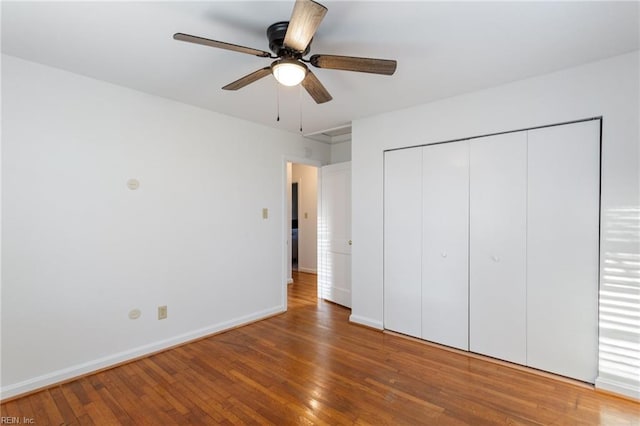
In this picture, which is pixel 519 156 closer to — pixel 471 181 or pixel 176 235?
pixel 471 181

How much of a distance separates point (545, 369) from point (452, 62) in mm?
2630

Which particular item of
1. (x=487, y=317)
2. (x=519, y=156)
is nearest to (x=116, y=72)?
(x=519, y=156)

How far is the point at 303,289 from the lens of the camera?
209 inches

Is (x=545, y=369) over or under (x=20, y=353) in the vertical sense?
under

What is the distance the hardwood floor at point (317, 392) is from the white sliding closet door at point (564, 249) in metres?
0.27

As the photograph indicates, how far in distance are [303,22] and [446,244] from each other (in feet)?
8.05

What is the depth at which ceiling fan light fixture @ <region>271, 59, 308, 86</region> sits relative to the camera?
173 centimetres

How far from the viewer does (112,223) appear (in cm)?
271

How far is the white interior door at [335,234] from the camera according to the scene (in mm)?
4309

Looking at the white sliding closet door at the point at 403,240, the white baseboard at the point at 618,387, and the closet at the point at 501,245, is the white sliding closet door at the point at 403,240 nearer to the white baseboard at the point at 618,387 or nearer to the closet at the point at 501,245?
the closet at the point at 501,245

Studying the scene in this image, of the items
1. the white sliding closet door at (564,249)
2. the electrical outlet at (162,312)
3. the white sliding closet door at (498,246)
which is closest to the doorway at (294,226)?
the electrical outlet at (162,312)

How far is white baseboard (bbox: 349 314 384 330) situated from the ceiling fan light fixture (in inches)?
111

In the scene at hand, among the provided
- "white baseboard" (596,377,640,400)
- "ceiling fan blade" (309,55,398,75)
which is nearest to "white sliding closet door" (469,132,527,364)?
"white baseboard" (596,377,640,400)

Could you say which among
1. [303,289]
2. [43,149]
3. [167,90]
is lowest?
[303,289]
